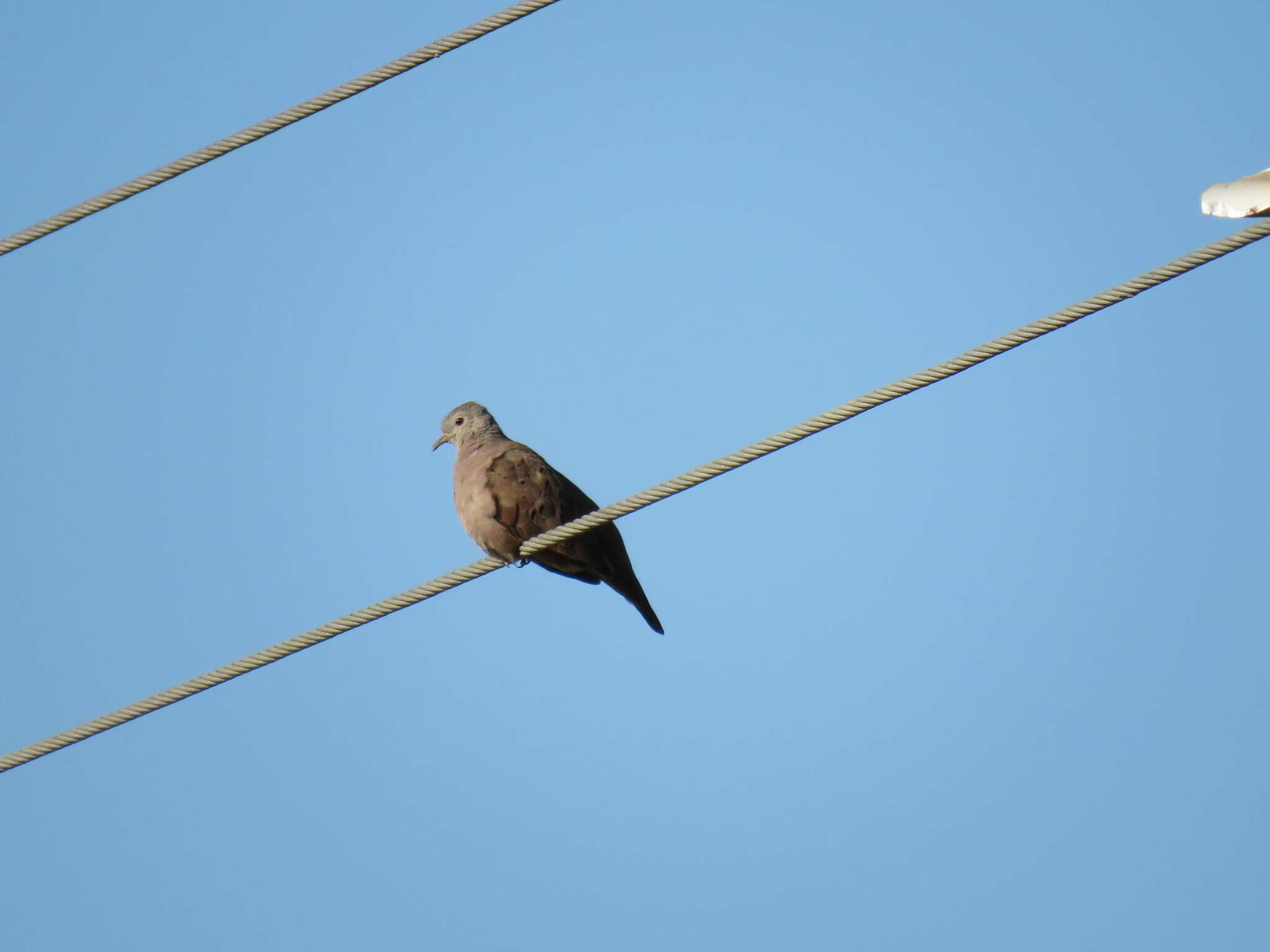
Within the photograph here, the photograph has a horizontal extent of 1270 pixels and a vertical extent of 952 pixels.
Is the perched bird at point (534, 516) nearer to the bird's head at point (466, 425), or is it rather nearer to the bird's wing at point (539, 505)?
the bird's wing at point (539, 505)

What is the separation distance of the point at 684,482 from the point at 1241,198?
1903 millimetres

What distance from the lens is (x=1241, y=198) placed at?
4.29m

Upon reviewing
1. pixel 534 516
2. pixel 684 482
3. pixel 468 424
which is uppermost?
pixel 468 424

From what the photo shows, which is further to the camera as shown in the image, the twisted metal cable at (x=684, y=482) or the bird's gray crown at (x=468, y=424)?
the bird's gray crown at (x=468, y=424)

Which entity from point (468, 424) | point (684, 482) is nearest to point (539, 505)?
point (468, 424)

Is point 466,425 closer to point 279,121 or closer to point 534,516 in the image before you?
point 534,516

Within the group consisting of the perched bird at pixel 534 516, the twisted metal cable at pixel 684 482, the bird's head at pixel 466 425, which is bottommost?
the twisted metal cable at pixel 684 482

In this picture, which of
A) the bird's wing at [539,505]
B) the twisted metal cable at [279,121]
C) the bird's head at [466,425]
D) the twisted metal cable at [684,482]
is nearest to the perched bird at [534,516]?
the bird's wing at [539,505]

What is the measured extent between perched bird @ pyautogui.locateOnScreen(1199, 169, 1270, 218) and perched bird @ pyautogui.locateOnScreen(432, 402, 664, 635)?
3.61m

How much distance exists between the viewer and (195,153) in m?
4.98

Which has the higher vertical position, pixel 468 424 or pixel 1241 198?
pixel 468 424

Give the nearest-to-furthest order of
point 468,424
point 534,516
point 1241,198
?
1. point 1241,198
2. point 534,516
3. point 468,424

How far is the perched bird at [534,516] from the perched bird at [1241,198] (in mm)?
3608

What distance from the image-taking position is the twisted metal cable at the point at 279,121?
16.0 ft
